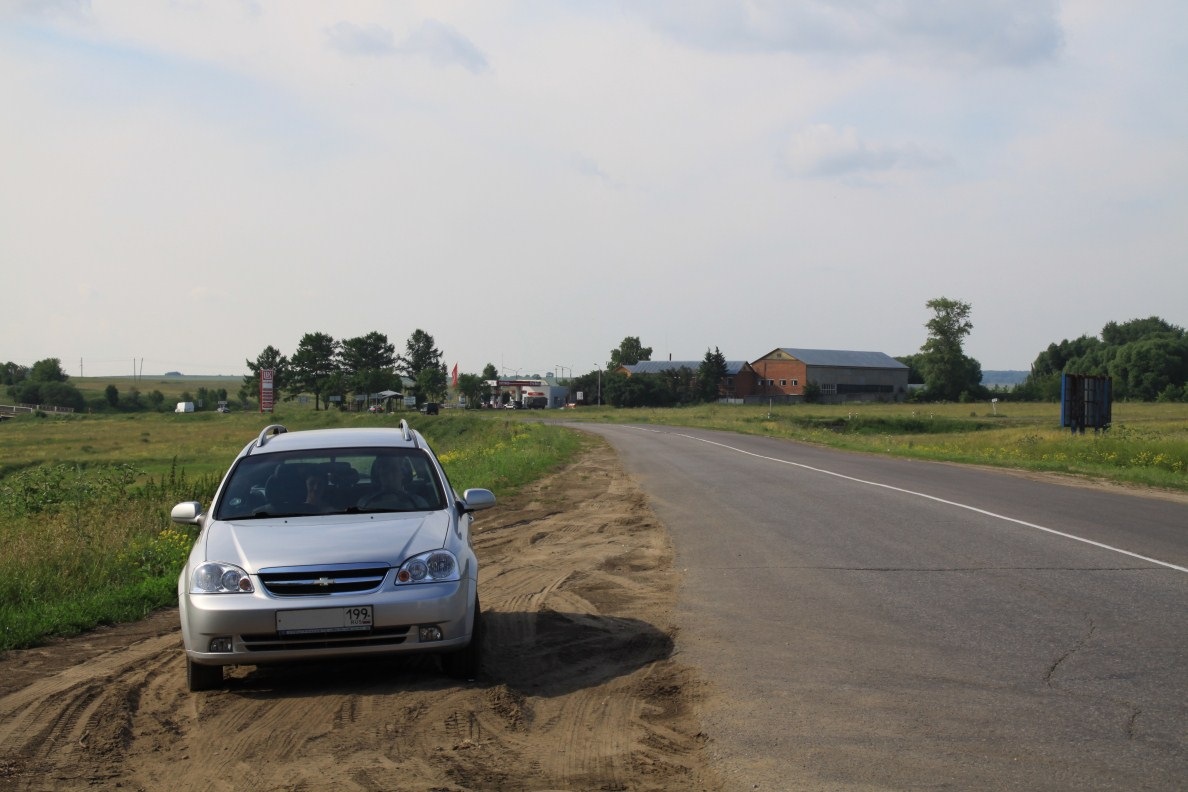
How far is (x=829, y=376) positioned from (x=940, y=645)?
124 meters

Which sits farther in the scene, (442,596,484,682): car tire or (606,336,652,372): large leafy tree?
(606,336,652,372): large leafy tree

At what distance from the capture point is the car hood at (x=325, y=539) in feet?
20.7

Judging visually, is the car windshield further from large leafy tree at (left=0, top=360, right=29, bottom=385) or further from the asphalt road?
large leafy tree at (left=0, top=360, right=29, bottom=385)

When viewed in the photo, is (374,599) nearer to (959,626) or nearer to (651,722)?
(651,722)

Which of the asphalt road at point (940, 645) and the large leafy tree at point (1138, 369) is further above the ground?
the large leafy tree at point (1138, 369)

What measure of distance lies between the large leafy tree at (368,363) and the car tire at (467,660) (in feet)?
379

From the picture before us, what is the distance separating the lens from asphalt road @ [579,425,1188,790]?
16.0ft

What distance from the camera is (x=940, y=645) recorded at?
717 cm

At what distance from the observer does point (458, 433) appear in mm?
65938

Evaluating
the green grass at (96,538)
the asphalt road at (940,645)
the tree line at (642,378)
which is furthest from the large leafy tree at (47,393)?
the asphalt road at (940,645)

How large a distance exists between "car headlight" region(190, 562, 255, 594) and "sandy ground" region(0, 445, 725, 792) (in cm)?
70

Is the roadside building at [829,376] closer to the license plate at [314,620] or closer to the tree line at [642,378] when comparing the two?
the tree line at [642,378]

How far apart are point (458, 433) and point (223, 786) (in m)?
61.5

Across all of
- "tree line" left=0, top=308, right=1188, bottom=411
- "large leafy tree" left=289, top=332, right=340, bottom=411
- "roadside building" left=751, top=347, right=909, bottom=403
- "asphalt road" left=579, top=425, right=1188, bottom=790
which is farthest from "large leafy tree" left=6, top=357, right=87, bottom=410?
"asphalt road" left=579, top=425, right=1188, bottom=790
